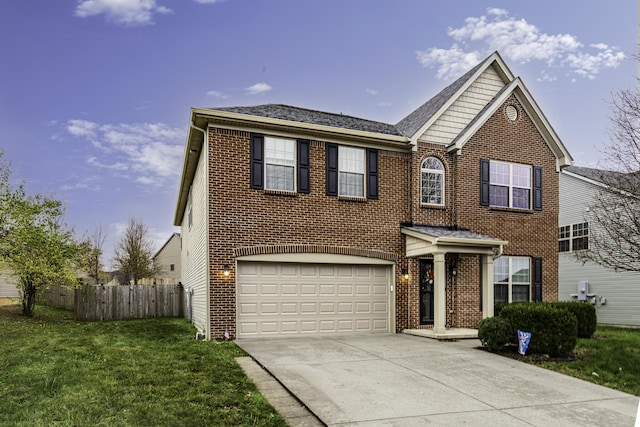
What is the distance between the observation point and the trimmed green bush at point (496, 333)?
10.6 m

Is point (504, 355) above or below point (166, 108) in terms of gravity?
below

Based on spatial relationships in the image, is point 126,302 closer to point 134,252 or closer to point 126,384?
point 126,384

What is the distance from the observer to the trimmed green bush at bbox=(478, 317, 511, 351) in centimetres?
1062

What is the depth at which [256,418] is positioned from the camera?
5691 mm

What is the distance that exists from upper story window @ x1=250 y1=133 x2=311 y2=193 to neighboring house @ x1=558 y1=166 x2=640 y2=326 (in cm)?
1392

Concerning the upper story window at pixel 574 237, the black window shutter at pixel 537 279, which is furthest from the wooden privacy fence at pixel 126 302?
the upper story window at pixel 574 237

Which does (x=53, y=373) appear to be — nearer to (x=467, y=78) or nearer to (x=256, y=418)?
(x=256, y=418)

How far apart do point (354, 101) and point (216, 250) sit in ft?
41.1

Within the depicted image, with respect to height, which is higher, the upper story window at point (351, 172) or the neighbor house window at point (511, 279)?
the upper story window at point (351, 172)

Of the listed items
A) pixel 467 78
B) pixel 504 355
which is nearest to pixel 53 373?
pixel 504 355

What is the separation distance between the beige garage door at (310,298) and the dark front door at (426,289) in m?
1.09

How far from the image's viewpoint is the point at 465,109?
15.6 metres

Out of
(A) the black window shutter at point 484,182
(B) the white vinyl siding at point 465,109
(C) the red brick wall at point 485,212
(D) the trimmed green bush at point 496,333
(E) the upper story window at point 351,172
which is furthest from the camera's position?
(A) the black window shutter at point 484,182

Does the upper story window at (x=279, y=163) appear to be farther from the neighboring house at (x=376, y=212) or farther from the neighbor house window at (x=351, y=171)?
Answer: the neighbor house window at (x=351, y=171)
